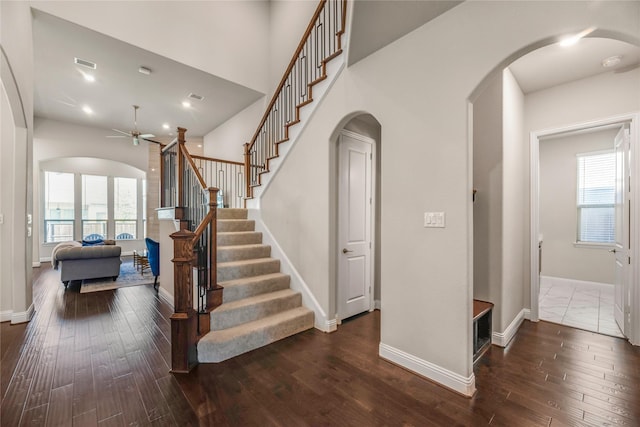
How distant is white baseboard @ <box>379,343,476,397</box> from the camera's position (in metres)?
2.01

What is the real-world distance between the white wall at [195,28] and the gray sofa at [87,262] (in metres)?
3.83

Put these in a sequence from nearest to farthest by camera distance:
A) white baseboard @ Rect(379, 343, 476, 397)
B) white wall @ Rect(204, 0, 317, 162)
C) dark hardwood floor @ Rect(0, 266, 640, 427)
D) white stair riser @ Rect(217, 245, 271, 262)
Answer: dark hardwood floor @ Rect(0, 266, 640, 427)
white baseboard @ Rect(379, 343, 476, 397)
white stair riser @ Rect(217, 245, 271, 262)
white wall @ Rect(204, 0, 317, 162)

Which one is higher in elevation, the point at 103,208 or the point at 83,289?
the point at 103,208

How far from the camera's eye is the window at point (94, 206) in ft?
28.1

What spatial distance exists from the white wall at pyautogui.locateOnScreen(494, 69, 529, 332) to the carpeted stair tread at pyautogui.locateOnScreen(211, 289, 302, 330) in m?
2.29

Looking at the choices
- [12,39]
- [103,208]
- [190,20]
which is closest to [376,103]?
[12,39]

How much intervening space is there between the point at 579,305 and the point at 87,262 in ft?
27.9

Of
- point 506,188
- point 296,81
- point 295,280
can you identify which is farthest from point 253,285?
point 296,81

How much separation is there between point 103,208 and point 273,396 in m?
9.80

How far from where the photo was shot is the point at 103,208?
8.88 meters

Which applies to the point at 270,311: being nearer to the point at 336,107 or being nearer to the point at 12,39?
the point at 336,107

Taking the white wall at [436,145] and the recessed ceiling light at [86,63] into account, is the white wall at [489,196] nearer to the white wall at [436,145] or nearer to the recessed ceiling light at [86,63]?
the white wall at [436,145]

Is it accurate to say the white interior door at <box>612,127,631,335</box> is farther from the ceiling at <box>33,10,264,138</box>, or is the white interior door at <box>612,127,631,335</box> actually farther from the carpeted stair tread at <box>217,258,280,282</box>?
the ceiling at <box>33,10,264,138</box>

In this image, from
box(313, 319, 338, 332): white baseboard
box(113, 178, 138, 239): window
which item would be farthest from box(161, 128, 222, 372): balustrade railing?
box(113, 178, 138, 239): window
